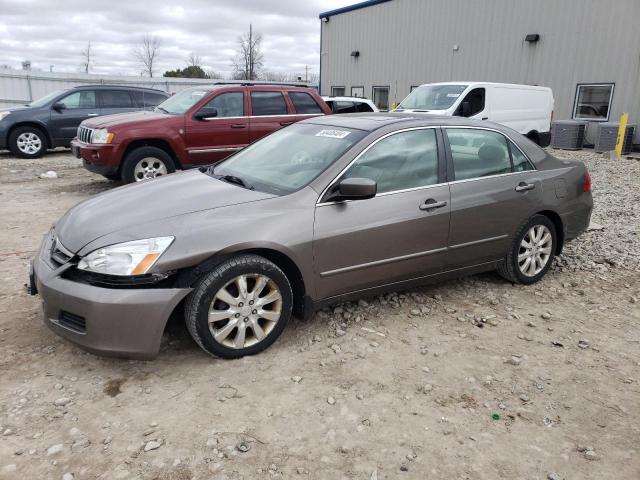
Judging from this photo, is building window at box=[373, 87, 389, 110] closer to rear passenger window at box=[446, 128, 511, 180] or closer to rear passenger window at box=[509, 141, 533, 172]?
rear passenger window at box=[509, 141, 533, 172]

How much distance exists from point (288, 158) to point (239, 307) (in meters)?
1.34

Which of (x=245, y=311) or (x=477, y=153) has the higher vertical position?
(x=477, y=153)

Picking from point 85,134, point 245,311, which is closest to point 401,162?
point 245,311

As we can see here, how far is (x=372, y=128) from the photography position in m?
3.82

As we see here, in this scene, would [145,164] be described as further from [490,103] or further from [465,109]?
[490,103]

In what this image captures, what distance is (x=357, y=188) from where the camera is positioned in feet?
10.9

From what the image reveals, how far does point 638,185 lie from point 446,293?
6.93 m

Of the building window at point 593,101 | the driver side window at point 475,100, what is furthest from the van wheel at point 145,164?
the building window at point 593,101

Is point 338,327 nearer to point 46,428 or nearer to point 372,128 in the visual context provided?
point 372,128

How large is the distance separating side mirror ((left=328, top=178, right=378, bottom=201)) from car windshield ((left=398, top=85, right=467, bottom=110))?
28.0ft

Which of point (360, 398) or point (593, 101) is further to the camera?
point (593, 101)

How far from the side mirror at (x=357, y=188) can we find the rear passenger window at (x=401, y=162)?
19 centimetres

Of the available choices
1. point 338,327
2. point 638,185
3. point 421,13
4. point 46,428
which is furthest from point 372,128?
point 421,13

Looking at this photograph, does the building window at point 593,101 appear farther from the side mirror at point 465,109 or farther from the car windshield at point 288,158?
the car windshield at point 288,158
